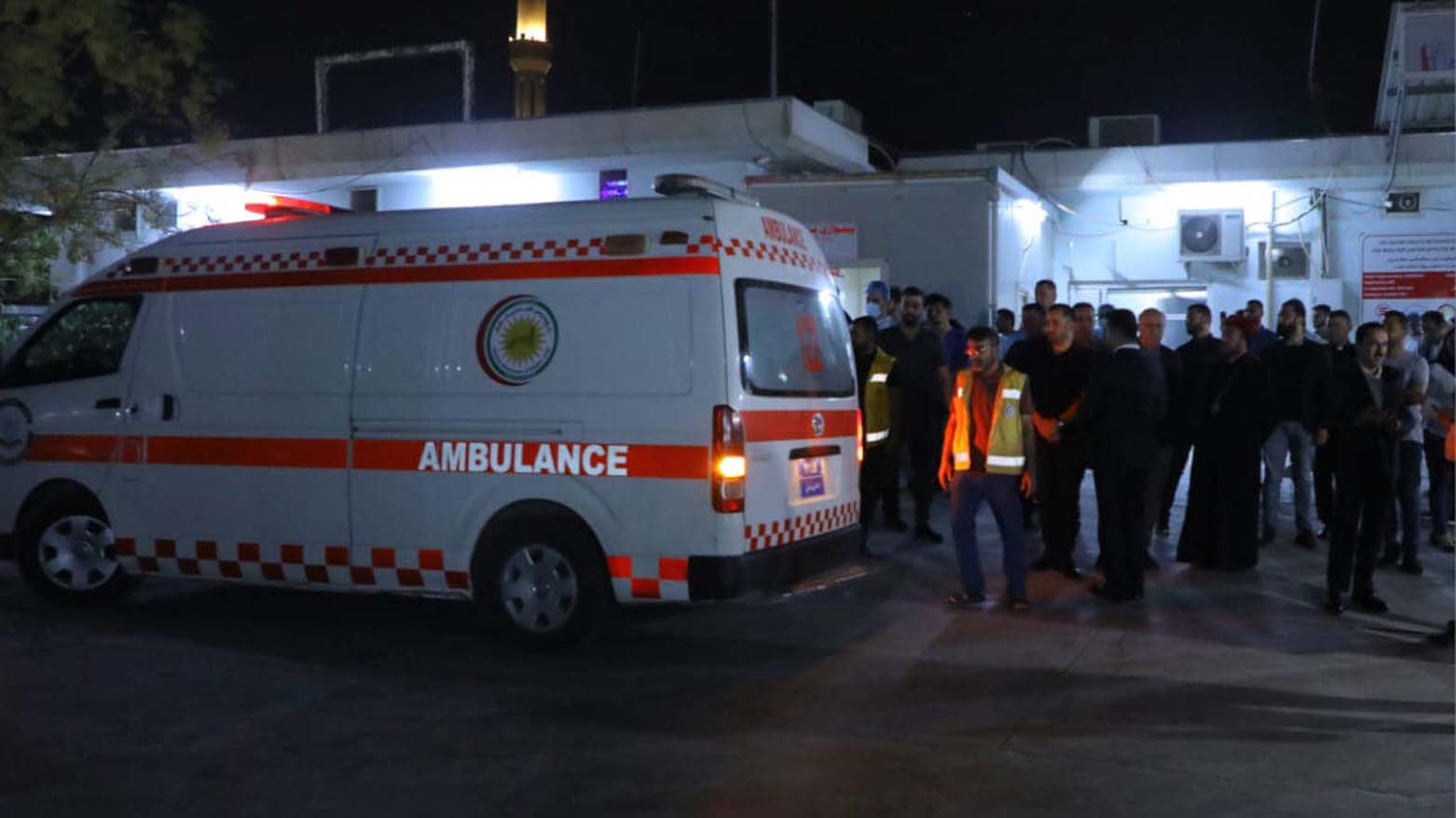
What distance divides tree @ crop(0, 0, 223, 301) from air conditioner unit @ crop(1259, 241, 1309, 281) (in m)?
12.8

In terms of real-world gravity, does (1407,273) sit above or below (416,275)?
above

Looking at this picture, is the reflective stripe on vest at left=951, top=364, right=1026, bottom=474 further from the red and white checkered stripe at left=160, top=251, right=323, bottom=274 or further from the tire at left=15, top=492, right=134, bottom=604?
A: the tire at left=15, top=492, right=134, bottom=604

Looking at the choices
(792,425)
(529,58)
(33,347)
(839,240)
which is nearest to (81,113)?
(33,347)

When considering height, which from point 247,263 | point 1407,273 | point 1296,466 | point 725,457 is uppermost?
point 1407,273

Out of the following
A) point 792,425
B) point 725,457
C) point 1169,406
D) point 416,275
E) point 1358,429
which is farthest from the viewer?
point 1169,406

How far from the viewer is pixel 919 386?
36.0 ft

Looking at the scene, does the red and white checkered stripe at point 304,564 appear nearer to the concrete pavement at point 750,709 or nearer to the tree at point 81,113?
the concrete pavement at point 750,709

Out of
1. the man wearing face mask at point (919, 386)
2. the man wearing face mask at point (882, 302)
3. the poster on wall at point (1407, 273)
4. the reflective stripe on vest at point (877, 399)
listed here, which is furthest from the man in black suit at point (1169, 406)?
the poster on wall at point (1407, 273)

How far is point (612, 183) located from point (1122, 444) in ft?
33.4

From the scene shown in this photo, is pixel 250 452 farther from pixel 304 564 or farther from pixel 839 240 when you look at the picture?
pixel 839 240

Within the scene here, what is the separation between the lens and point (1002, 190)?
1525cm

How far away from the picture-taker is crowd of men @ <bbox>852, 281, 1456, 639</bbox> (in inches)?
335

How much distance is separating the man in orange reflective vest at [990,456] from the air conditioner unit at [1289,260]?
10753mm

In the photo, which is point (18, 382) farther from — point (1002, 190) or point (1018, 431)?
point (1002, 190)
